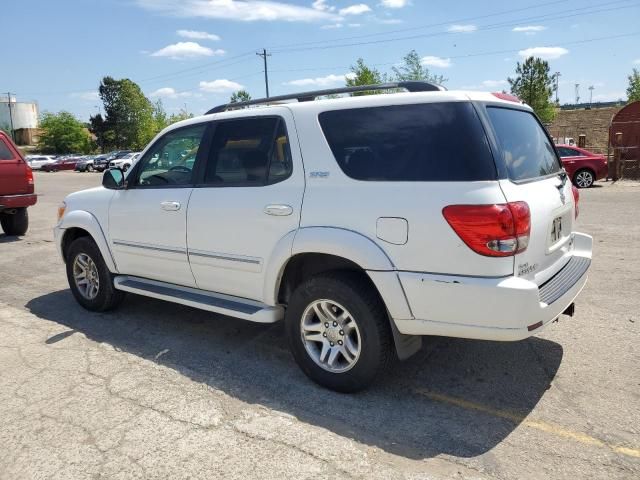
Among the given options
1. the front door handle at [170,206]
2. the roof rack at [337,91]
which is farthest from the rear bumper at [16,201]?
the roof rack at [337,91]

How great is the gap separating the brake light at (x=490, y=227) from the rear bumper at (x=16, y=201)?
944 centimetres

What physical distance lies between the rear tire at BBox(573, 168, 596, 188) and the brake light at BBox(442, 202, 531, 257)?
53.1ft

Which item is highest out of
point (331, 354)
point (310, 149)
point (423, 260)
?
point (310, 149)

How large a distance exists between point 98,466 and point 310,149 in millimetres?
2273

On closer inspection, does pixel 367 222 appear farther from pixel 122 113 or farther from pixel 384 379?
pixel 122 113

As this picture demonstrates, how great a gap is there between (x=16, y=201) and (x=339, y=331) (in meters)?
8.75

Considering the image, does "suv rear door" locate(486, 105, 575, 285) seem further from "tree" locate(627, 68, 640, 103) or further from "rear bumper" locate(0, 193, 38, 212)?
"tree" locate(627, 68, 640, 103)

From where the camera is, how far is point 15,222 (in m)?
10.5

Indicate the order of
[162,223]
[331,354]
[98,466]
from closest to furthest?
1. [98,466]
2. [331,354]
3. [162,223]

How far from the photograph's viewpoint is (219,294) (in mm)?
4281

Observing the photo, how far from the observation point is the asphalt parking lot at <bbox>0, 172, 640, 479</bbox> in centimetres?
282

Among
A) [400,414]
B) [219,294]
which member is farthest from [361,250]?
[219,294]

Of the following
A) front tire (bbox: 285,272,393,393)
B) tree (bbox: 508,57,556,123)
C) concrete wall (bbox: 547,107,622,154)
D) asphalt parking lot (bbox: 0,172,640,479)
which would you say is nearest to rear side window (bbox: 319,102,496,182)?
front tire (bbox: 285,272,393,393)

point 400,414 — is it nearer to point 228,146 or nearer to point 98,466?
point 98,466
